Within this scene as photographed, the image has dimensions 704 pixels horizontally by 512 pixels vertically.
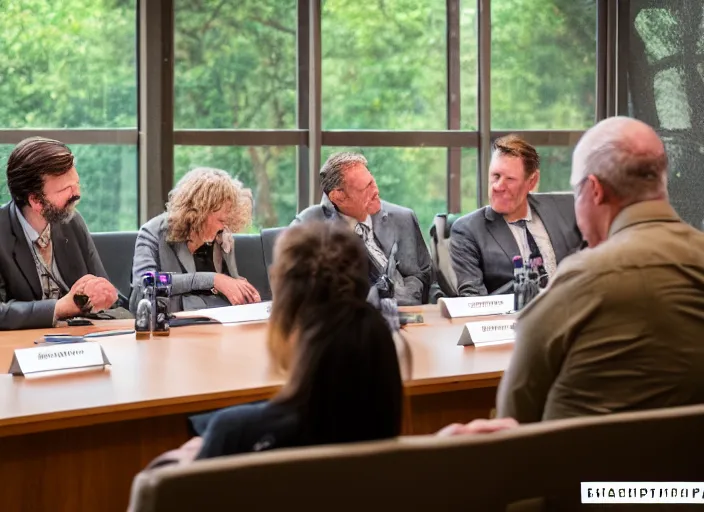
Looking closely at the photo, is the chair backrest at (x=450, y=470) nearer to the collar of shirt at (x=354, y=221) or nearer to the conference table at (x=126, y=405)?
the conference table at (x=126, y=405)

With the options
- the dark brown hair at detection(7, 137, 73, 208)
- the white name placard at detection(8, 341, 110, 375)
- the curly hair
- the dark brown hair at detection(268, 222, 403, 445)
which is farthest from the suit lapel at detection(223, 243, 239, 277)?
the dark brown hair at detection(268, 222, 403, 445)

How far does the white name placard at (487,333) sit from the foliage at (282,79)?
10.9 feet

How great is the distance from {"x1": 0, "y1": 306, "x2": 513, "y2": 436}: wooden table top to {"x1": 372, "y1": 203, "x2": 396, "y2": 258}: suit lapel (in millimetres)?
1220

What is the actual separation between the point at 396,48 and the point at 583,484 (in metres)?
5.54

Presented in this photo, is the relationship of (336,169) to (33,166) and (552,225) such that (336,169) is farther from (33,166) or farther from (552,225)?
(33,166)

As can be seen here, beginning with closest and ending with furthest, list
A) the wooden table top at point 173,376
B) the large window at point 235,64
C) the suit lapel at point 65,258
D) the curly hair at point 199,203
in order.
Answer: the wooden table top at point 173,376
the suit lapel at point 65,258
the curly hair at point 199,203
the large window at point 235,64

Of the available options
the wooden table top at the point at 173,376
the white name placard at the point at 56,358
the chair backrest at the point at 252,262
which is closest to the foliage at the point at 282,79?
the chair backrest at the point at 252,262

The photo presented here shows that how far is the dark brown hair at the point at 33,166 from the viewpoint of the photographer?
420 cm

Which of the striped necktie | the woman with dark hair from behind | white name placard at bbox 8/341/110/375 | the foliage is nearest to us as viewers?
the woman with dark hair from behind

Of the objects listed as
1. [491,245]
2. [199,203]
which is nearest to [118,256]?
[199,203]

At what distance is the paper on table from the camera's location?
410 centimetres

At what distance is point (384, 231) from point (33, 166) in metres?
1.76

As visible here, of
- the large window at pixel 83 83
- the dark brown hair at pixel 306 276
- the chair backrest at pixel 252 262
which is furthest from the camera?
the large window at pixel 83 83

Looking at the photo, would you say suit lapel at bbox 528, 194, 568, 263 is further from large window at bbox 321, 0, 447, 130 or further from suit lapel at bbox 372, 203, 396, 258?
large window at bbox 321, 0, 447, 130
